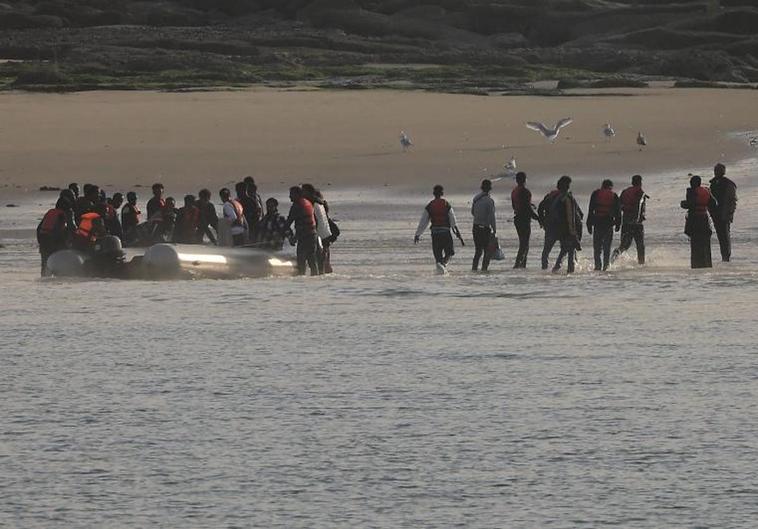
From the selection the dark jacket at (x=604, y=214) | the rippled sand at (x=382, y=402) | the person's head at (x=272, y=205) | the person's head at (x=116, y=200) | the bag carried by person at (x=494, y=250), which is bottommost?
the rippled sand at (x=382, y=402)

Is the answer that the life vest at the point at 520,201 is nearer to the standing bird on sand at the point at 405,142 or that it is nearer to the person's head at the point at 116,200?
the person's head at the point at 116,200

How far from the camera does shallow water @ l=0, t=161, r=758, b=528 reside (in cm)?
1064

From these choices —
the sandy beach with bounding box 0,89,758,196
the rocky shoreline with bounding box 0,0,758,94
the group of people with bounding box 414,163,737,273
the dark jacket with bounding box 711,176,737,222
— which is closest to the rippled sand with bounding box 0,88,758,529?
the group of people with bounding box 414,163,737,273

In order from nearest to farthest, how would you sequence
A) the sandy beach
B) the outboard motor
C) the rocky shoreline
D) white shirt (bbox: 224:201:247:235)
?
the outboard motor < white shirt (bbox: 224:201:247:235) < the sandy beach < the rocky shoreline

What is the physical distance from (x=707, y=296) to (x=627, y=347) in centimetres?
452

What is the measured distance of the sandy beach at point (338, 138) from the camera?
43.0 m

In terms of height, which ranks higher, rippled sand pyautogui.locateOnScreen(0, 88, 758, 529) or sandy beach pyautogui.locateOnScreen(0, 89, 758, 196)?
sandy beach pyautogui.locateOnScreen(0, 89, 758, 196)

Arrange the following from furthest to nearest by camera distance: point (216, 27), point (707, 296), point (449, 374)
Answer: point (216, 27) < point (707, 296) < point (449, 374)

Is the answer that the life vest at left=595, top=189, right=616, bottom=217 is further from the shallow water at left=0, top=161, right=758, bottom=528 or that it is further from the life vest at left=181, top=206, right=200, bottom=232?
the life vest at left=181, top=206, right=200, bottom=232

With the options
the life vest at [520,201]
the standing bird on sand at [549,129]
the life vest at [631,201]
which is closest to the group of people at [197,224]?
the life vest at [520,201]

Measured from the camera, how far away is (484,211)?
24531 millimetres

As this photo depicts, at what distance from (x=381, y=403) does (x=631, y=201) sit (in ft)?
39.2

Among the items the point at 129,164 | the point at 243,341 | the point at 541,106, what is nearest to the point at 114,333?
the point at 243,341

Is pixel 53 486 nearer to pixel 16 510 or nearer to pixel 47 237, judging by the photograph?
pixel 16 510
